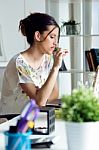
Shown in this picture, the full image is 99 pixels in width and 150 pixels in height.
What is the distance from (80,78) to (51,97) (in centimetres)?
125

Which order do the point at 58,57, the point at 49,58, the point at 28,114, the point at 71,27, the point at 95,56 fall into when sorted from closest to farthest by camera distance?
the point at 28,114 < the point at 58,57 < the point at 49,58 < the point at 95,56 < the point at 71,27

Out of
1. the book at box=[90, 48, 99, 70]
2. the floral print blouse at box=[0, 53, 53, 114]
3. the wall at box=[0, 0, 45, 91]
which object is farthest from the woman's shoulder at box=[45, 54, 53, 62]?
the wall at box=[0, 0, 45, 91]

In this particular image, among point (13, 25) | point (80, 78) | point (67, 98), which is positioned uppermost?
point (13, 25)

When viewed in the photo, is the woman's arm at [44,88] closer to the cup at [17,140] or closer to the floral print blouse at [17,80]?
the floral print blouse at [17,80]

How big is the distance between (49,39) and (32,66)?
0.70 feet

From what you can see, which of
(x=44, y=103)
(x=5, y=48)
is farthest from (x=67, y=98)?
(x=5, y=48)

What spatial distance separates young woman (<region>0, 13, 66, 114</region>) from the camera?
2.28 meters

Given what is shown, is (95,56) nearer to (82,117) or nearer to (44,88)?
(44,88)

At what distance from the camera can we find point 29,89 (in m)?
2.24

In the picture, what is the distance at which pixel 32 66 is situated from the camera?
7.73 ft

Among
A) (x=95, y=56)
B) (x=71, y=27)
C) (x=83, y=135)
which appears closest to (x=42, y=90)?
(x=83, y=135)

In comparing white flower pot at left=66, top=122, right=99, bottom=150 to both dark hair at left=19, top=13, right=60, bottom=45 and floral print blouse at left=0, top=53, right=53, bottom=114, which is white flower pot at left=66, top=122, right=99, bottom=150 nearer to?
floral print blouse at left=0, top=53, right=53, bottom=114

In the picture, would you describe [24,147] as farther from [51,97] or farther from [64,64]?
[64,64]

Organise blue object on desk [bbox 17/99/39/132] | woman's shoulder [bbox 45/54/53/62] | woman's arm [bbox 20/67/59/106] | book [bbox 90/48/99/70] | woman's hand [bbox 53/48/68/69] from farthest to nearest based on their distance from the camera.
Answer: book [bbox 90/48/99/70]
woman's shoulder [bbox 45/54/53/62]
woman's hand [bbox 53/48/68/69]
woman's arm [bbox 20/67/59/106]
blue object on desk [bbox 17/99/39/132]
